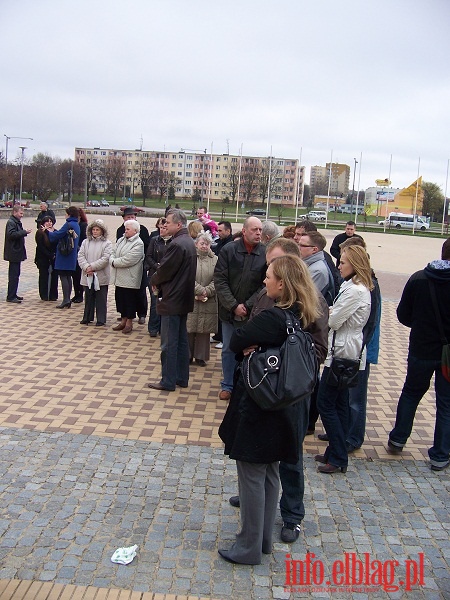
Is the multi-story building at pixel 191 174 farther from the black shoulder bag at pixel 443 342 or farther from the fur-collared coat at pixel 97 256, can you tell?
the black shoulder bag at pixel 443 342

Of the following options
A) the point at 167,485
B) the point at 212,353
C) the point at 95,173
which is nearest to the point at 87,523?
the point at 167,485

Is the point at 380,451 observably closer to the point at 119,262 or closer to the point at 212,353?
the point at 212,353

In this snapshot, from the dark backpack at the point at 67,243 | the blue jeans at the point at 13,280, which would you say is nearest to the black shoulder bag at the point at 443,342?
the dark backpack at the point at 67,243

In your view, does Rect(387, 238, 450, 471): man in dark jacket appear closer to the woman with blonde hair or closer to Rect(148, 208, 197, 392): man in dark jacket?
Rect(148, 208, 197, 392): man in dark jacket

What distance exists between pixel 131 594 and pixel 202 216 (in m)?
9.05

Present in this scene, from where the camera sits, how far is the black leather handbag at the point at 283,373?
362 cm

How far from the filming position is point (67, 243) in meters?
11.8

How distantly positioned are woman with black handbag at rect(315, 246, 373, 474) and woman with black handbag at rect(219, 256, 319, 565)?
1426mm

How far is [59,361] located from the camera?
27.8 feet

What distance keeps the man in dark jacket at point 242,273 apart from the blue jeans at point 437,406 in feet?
6.04

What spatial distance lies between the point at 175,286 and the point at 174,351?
0.75 metres

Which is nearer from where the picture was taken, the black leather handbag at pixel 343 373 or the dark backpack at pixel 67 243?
the black leather handbag at pixel 343 373

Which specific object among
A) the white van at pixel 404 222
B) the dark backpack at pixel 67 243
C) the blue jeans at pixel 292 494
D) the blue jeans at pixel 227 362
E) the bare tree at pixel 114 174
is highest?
the bare tree at pixel 114 174

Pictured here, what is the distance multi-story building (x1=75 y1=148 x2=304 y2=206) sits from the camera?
102562 mm
